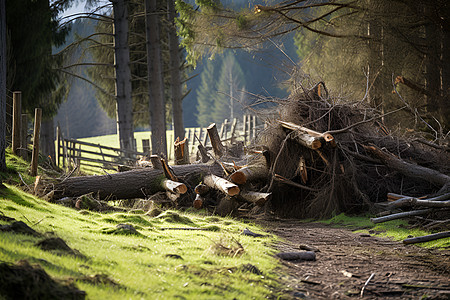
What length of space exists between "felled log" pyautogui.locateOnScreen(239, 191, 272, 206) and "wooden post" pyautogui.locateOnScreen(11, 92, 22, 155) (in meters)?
5.82

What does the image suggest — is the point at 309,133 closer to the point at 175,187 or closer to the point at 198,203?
the point at 198,203

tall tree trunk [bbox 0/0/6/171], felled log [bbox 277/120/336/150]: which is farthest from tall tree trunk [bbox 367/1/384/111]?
tall tree trunk [bbox 0/0/6/171]

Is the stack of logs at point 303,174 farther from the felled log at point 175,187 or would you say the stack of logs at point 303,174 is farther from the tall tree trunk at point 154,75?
the tall tree trunk at point 154,75

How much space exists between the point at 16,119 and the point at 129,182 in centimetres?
337

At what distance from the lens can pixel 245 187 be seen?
9469 millimetres

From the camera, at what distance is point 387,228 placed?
26.2 ft

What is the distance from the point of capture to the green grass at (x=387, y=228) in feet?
21.7

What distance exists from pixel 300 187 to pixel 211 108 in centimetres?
5497

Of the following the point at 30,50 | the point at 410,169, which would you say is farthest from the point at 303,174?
the point at 30,50

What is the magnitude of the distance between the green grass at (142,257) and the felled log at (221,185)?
59.3 inches

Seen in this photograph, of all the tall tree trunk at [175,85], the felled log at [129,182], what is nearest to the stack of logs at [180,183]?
the felled log at [129,182]

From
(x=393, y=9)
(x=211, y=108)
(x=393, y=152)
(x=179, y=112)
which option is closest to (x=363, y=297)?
(x=393, y=152)

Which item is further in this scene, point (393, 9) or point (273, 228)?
point (393, 9)

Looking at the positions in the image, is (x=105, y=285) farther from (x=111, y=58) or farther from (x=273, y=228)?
(x=111, y=58)
